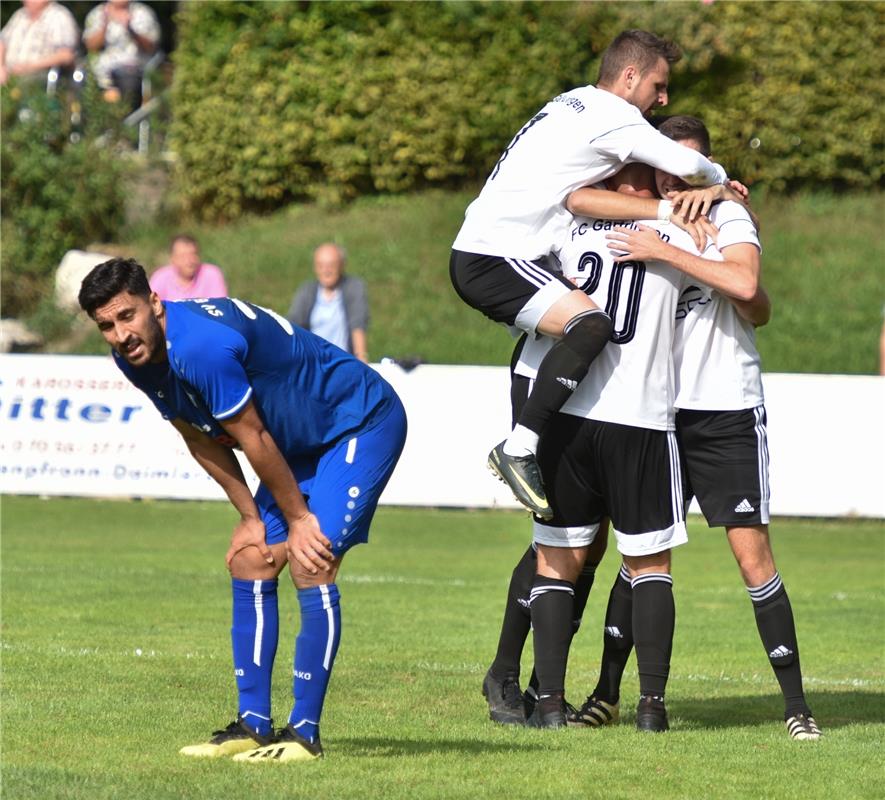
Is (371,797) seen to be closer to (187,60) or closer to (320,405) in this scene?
(320,405)

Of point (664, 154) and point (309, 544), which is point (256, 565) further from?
point (664, 154)

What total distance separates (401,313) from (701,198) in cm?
1427

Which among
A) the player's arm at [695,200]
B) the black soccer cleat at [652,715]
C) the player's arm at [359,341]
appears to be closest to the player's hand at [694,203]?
the player's arm at [695,200]

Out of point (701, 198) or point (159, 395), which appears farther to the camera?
point (701, 198)

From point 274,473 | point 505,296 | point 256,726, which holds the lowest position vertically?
point 256,726

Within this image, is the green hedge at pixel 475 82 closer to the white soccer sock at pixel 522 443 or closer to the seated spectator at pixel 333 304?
the seated spectator at pixel 333 304

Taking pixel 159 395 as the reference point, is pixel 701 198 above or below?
above

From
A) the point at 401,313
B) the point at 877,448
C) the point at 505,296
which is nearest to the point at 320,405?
the point at 505,296

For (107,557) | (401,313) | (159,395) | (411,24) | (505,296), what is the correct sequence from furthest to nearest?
(411,24), (401,313), (107,557), (505,296), (159,395)

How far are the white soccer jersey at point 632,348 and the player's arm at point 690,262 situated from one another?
0.26 ft

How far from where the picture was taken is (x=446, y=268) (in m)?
21.5

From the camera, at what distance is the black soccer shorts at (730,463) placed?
22.6 ft

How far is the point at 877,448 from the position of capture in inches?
574

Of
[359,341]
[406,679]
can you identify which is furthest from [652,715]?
[359,341]
